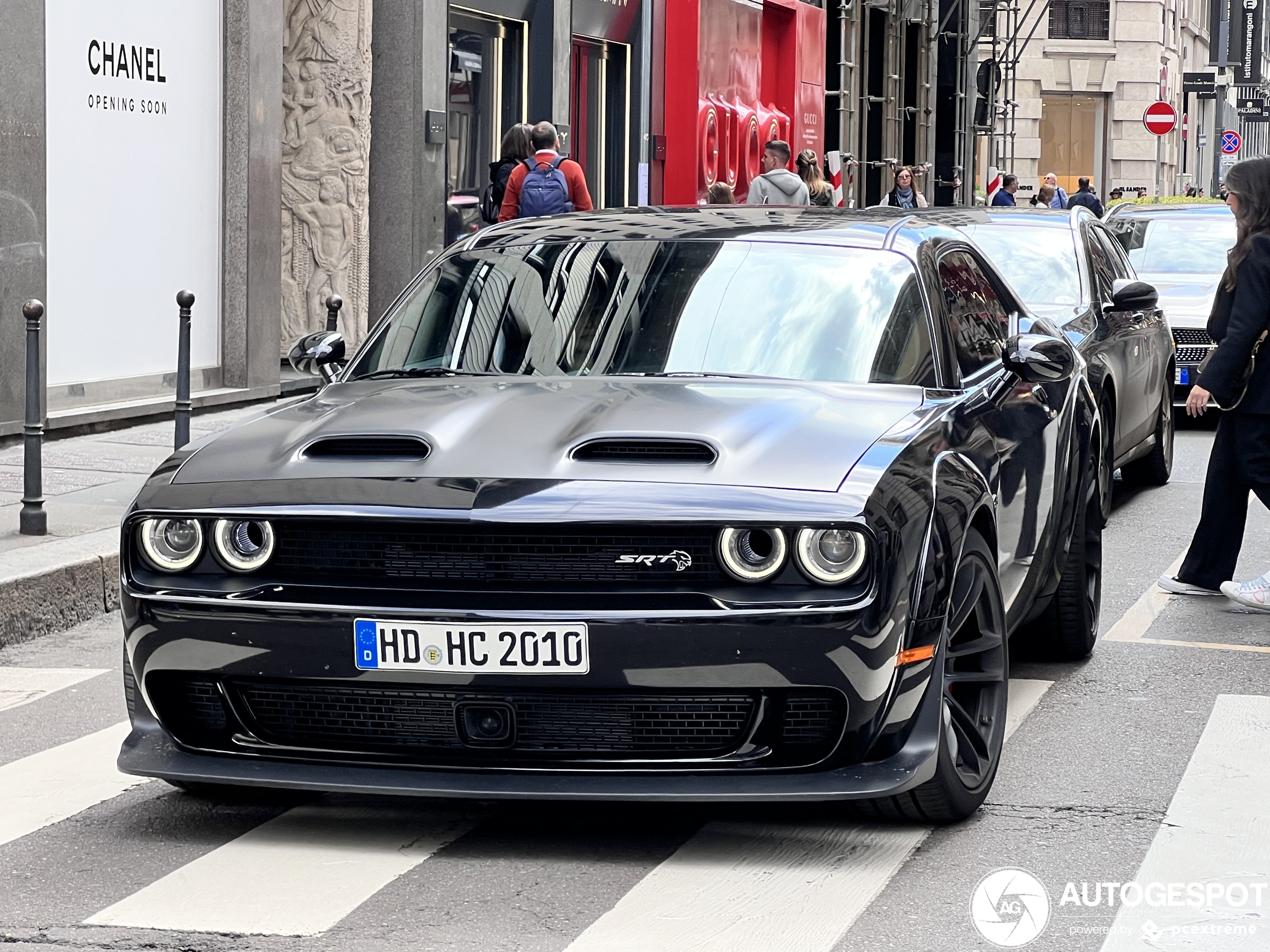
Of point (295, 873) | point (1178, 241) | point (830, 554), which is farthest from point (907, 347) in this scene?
point (1178, 241)

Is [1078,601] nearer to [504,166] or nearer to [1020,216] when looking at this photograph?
[1020,216]

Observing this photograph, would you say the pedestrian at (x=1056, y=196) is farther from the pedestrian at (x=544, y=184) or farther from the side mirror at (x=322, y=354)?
the side mirror at (x=322, y=354)

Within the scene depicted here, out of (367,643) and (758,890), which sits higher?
(367,643)

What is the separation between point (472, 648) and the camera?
164 inches

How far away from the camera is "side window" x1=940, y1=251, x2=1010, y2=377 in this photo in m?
5.66

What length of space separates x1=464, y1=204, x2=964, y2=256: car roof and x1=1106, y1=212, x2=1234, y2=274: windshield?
939 centimetres

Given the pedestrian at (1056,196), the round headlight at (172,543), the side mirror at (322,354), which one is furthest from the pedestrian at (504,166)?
the pedestrian at (1056,196)

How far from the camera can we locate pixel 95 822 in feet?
15.6

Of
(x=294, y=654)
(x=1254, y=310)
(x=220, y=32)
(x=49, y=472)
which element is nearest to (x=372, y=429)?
(x=294, y=654)

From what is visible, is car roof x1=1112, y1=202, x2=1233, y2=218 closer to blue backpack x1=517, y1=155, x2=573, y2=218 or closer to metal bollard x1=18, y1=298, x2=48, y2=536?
blue backpack x1=517, y1=155, x2=573, y2=218

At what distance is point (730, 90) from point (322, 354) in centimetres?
2036

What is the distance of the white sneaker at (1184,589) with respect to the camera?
8016 millimetres

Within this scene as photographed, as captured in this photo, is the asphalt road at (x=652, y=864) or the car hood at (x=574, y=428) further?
the car hood at (x=574, y=428)

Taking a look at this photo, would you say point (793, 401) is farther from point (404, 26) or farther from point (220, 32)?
point (404, 26)
